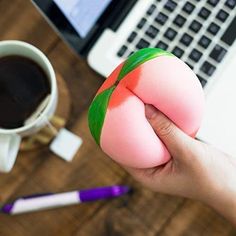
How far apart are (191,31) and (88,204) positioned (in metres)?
0.22

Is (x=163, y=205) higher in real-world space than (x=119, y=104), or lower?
lower

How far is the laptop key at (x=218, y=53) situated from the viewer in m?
0.56

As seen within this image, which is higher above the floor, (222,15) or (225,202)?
(222,15)

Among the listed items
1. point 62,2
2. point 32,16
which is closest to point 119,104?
point 62,2

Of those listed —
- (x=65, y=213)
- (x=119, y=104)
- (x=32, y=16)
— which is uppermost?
(x=119, y=104)

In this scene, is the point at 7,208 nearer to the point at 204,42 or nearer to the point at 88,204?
the point at 88,204

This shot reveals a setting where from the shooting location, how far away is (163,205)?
576mm

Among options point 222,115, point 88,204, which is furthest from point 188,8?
point 88,204

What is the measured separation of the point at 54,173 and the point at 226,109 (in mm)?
203

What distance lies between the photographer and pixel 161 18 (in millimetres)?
571

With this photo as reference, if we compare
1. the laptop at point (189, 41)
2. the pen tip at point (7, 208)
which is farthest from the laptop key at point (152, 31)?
the pen tip at point (7, 208)

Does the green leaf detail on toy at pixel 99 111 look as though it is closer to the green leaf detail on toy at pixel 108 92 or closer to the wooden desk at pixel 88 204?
the green leaf detail on toy at pixel 108 92

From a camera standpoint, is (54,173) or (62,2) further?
(54,173)

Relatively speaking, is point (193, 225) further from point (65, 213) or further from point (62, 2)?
point (62, 2)
